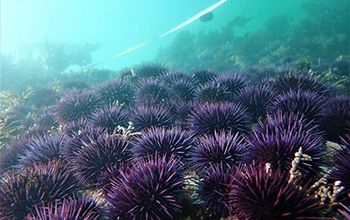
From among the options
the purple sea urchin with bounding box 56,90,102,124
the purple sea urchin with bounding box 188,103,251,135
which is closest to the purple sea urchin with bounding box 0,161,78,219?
the purple sea urchin with bounding box 188,103,251,135

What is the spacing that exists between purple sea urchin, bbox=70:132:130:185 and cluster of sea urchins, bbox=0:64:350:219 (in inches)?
0.7

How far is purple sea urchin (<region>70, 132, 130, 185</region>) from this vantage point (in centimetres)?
325

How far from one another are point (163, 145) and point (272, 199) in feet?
6.01

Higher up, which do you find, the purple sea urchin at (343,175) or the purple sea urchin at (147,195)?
the purple sea urchin at (147,195)

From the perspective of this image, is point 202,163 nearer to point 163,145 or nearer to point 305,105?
point 163,145

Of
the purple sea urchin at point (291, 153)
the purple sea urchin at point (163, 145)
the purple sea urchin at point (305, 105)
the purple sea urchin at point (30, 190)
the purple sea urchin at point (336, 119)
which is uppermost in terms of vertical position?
the purple sea urchin at point (30, 190)

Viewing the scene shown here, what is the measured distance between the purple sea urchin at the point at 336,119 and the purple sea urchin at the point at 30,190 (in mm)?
4797

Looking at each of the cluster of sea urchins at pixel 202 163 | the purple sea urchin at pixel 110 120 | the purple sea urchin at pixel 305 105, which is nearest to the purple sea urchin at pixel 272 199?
the cluster of sea urchins at pixel 202 163

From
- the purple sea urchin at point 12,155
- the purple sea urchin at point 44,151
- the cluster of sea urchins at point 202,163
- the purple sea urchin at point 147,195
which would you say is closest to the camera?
the cluster of sea urchins at point 202,163

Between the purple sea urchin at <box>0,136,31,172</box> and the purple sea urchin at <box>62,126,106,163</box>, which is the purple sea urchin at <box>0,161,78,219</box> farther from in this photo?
the purple sea urchin at <box>0,136,31,172</box>

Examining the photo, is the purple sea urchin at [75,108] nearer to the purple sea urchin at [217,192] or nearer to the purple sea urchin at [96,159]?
the purple sea urchin at [96,159]

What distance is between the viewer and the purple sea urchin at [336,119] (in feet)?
11.5

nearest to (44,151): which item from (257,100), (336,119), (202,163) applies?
(202,163)

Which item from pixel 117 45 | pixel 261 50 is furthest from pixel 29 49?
pixel 117 45
